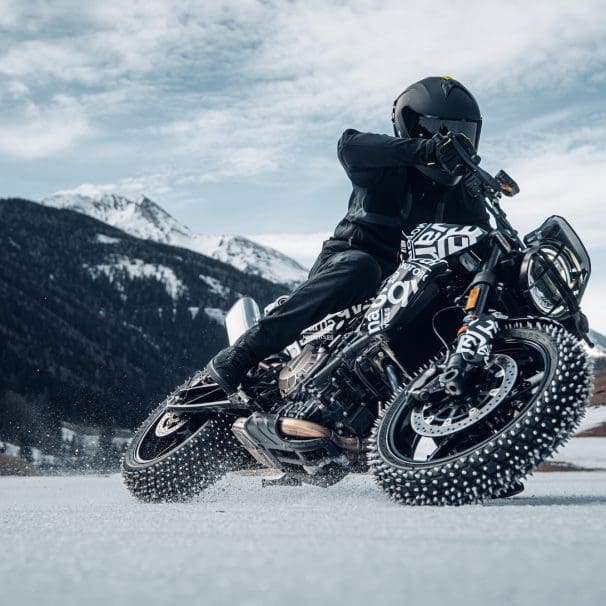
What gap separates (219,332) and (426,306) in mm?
124716

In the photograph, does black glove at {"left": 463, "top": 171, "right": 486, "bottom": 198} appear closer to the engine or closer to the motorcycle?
the motorcycle

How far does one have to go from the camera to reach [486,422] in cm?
258

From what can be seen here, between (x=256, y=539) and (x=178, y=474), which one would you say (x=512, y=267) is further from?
(x=178, y=474)

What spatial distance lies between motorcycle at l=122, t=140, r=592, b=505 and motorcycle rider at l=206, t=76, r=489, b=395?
0.17 metres

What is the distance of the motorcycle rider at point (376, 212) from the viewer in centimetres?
337

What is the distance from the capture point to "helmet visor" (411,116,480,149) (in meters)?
3.39

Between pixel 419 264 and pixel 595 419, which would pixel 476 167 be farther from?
pixel 595 419

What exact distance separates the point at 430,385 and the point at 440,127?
1.39 m

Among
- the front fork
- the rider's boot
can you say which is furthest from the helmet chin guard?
the rider's boot

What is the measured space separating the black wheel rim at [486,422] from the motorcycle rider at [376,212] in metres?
0.84

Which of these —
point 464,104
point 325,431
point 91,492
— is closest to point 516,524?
point 325,431

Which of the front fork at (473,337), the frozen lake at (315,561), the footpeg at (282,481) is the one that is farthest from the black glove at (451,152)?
the footpeg at (282,481)

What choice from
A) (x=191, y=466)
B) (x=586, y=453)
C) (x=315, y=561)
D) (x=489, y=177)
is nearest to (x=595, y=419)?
(x=586, y=453)

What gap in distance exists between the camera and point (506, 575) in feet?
3.37
